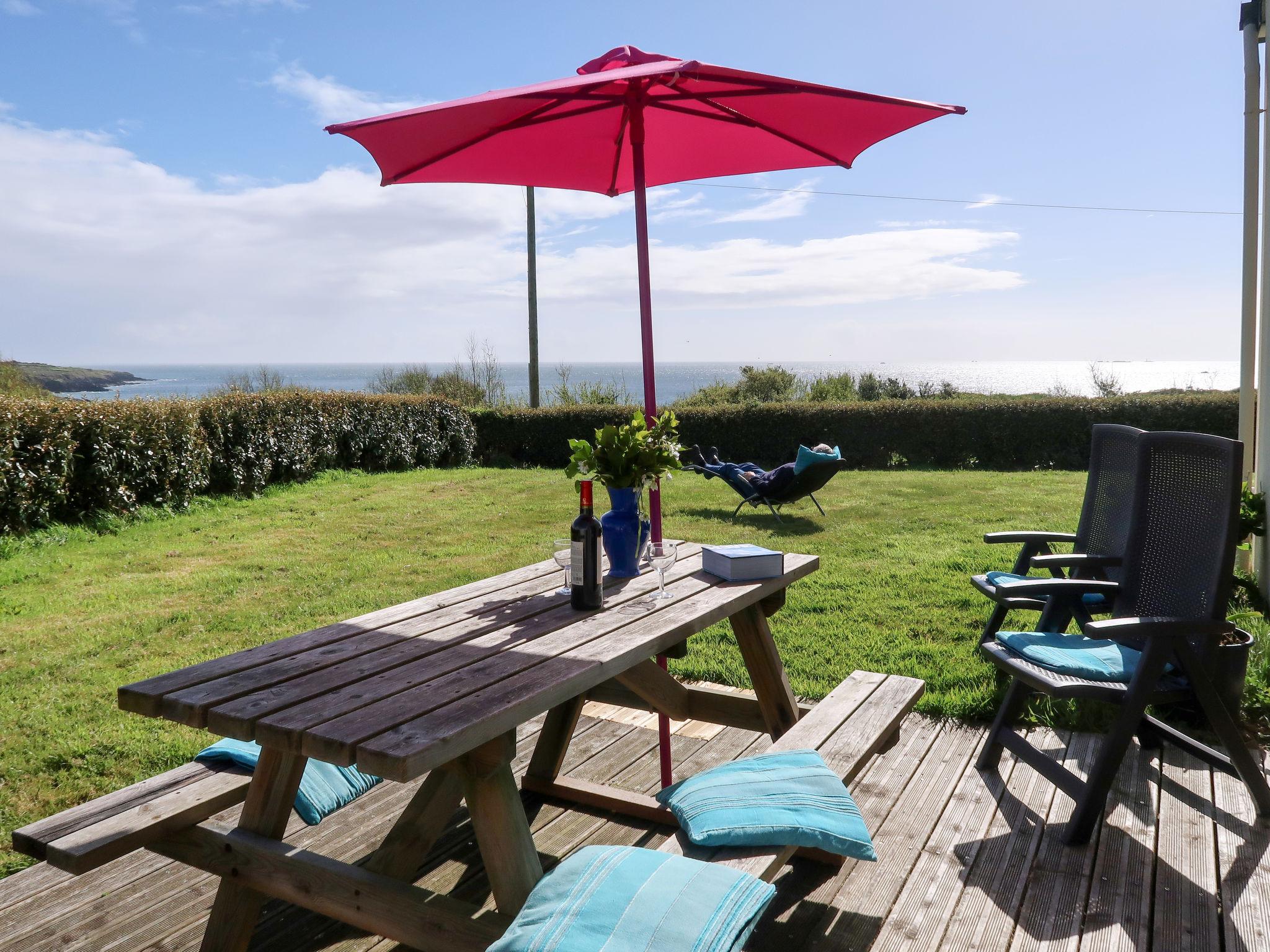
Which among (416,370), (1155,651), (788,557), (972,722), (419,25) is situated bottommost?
(972,722)

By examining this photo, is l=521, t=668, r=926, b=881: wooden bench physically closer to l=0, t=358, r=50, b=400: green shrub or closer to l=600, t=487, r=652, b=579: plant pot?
l=600, t=487, r=652, b=579: plant pot

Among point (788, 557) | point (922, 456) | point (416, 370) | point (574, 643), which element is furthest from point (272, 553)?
point (416, 370)

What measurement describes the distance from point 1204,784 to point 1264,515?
79.4 inches

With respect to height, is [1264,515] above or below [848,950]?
Answer: above

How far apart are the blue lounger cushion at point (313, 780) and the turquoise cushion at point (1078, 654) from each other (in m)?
1.96

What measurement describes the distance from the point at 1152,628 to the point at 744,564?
3.66 feet

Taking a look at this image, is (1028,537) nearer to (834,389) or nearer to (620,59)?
→ (620,59)

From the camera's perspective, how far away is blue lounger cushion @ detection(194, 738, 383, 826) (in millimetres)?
2086

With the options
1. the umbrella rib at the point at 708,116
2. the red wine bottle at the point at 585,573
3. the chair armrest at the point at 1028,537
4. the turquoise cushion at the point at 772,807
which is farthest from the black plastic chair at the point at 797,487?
the turquoise cushion at the point at 772,807

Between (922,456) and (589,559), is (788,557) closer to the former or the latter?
(589,559)

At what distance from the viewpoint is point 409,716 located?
1473 mm

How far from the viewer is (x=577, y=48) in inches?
324

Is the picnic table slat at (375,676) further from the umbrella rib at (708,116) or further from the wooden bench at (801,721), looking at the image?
the umbrella rib at (708,116)

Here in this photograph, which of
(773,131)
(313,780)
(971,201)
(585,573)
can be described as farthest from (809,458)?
(971,201)
